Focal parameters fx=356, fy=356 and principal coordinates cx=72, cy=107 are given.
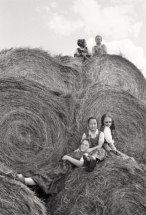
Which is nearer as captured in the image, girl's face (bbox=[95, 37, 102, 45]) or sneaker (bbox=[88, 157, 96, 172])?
sneaker (bbox=[88, 157, 96, 172])

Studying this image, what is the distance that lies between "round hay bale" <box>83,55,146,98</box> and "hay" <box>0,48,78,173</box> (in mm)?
1051

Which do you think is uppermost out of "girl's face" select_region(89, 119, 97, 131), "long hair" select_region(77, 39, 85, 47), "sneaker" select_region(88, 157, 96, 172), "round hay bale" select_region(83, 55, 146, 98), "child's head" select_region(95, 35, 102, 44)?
"child's head" select_region(95, 35, 102, 44)

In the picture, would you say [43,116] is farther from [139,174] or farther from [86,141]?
[139,174]

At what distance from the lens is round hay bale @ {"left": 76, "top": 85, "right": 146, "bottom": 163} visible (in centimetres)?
486

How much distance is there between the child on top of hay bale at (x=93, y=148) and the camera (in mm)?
3598

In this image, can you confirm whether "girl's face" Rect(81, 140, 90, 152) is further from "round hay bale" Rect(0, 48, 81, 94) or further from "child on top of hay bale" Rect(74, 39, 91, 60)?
"child on top of hay bale" Rect(74, 39, 91, 60)

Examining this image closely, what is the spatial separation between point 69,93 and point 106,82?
3.59 ft

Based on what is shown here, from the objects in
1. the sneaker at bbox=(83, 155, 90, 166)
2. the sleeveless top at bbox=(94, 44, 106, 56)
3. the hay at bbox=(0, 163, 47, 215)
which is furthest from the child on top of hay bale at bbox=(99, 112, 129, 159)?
the sleeveless top at bbox=(94, 44, 106, 56)

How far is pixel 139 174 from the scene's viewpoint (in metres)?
3.65

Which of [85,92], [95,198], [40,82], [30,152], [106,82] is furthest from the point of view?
[106,82]

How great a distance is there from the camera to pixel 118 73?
5543 mm

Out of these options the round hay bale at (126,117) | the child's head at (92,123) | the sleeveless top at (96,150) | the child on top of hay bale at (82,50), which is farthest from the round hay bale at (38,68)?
the child on top of hay bale at (82,50)

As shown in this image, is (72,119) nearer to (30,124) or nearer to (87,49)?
(30,124)

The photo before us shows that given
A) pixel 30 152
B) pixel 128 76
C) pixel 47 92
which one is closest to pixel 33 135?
pixel 30 152
